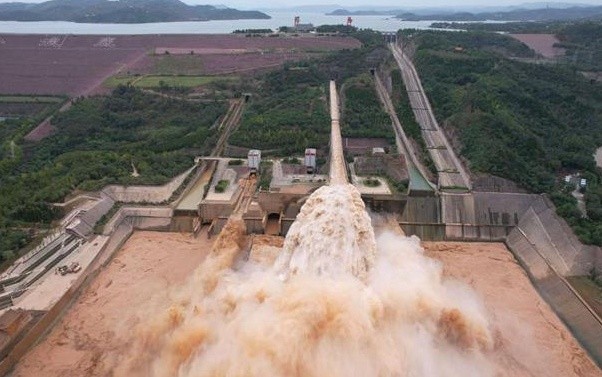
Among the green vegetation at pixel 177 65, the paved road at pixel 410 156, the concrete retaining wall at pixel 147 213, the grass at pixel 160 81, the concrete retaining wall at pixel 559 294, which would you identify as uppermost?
the green vegetation at pixel 177 65

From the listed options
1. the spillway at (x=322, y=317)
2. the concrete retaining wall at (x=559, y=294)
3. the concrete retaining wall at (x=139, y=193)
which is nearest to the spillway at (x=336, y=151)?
the spillway at (x=322, y=317)

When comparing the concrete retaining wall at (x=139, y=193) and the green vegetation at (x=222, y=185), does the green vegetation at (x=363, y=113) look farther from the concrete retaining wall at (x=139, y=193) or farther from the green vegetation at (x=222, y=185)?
the concrete retaining wall at (x=139, y=193)

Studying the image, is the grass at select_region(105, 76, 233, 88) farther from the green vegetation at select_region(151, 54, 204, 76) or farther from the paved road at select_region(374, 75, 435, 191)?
the paved road at select_region(374, 75, 435, 191)

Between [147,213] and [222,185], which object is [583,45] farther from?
[147,213]

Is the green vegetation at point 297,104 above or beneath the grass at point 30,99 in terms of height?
above

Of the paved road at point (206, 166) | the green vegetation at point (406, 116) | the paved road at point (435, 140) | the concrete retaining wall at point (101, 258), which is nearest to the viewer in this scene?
the concrete retaining wall at point (101, 258)

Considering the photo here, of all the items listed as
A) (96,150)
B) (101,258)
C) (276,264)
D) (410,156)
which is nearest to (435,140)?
(410,156)

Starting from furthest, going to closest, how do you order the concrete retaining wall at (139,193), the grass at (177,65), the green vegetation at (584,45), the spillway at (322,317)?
the green vegetation at (584,45), the grass at (177,65), the concrete retaining wall at (139,193), the spillway at (322,317)
